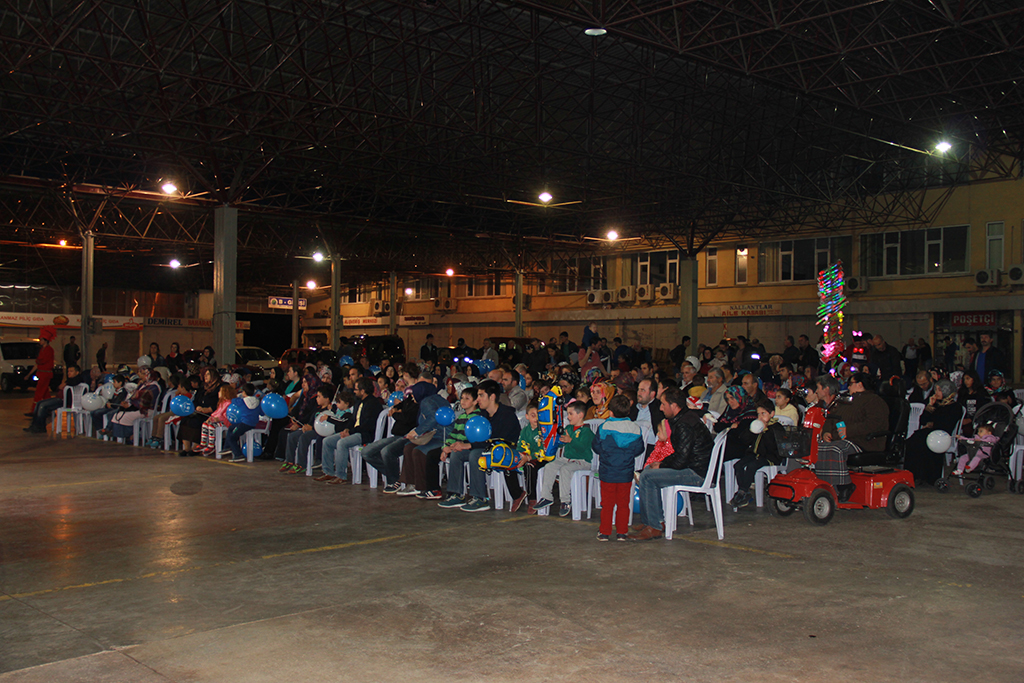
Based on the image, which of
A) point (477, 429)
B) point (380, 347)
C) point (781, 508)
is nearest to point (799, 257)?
point (380, 347)

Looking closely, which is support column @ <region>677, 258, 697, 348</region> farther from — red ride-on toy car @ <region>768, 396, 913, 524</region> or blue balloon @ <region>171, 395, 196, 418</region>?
red ride-on toy car @ <region>768, 396, 913, 524</region>

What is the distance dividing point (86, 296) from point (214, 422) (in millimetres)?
19653

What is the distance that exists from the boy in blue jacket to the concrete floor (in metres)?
0.23

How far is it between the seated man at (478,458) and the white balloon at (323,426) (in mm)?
2240

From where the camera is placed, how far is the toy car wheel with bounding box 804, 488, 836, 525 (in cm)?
784

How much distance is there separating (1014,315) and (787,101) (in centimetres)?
1191

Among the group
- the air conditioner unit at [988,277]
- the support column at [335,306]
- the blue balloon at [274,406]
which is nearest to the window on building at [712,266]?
the air conditioner unit at [988,277]

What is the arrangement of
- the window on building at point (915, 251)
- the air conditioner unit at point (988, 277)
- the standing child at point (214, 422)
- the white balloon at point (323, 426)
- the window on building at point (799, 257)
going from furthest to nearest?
1. the window on building at point (799, 257)
2. the window on building at point (915, 251)
3. the air conditioner unit at point (988, 277)
4. the standing child at point (214, 422)
5. the white balloon at point (323, 426)

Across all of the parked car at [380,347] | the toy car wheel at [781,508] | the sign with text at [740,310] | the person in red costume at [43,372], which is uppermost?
the sign with text at [740,310]

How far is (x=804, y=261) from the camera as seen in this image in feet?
114

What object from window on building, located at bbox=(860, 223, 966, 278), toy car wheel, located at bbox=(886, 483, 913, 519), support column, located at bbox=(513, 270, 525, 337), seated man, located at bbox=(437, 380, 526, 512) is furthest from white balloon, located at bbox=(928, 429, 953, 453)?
support column, located at bbox=(513, 270, 525, 337)

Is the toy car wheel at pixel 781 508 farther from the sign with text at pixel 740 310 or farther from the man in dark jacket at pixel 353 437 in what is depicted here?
the sign with text at pixel 740 310

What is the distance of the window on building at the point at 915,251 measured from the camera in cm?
3008

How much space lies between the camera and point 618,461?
7207mm
